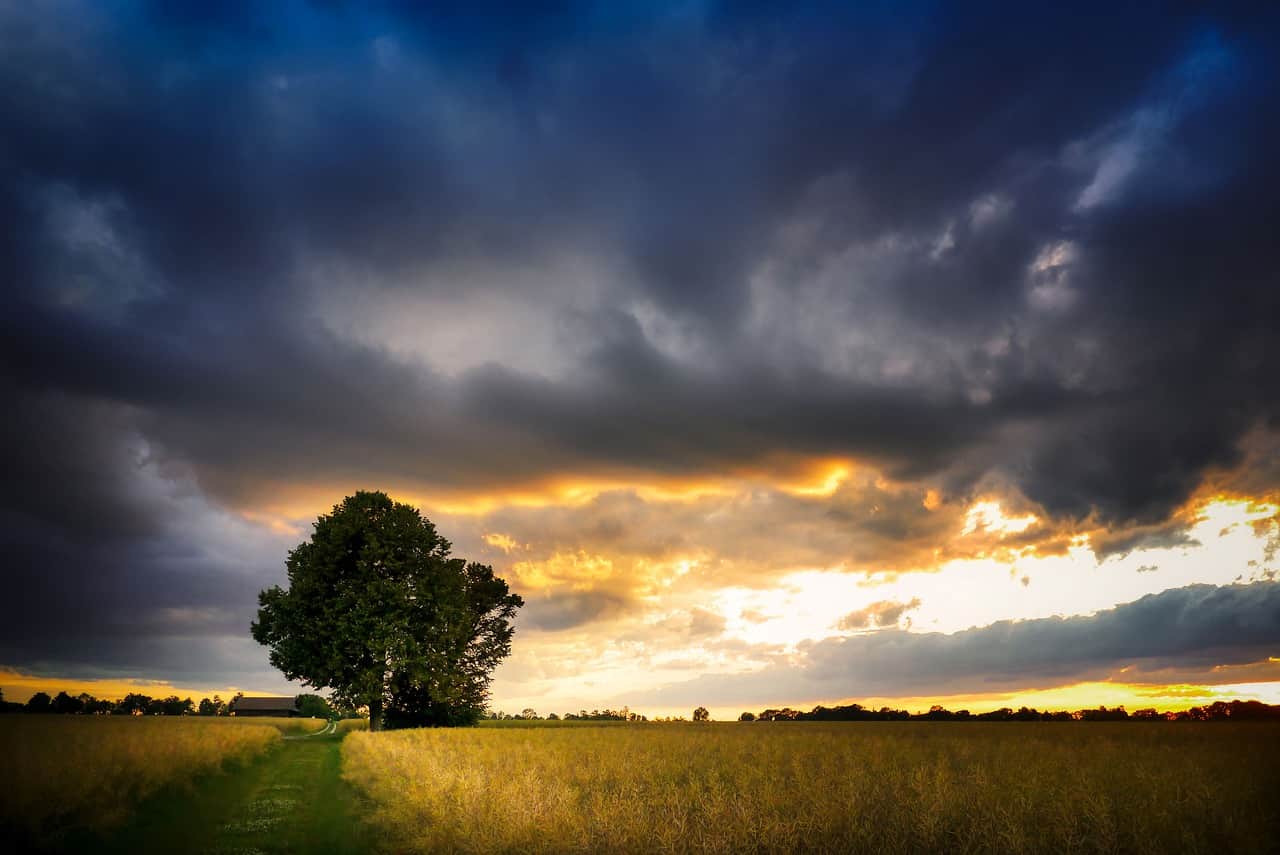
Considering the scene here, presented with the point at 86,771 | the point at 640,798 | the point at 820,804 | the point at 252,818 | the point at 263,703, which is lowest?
the point at 263,703

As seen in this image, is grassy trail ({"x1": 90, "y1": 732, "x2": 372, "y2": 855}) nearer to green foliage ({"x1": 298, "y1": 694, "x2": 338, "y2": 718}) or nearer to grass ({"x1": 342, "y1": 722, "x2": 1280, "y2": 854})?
grass ({"x1": 342, "y1": 722, "x2": 1280, "y2": 854})

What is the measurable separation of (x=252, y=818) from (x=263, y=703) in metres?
165

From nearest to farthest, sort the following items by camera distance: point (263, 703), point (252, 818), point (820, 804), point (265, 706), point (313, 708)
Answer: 1. point (820, 804)
2. point (252, 818)
3. point (313, 708)
4. point (265, 706)
5. point (263, 703)

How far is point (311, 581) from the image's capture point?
41.4 meters

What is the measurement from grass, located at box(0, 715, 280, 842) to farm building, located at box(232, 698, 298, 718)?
144196mm

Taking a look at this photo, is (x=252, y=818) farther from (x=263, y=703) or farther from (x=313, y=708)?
(x=263, y=703)

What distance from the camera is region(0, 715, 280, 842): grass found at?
46.7 ft

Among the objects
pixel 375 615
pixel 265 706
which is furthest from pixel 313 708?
pixel 375 615

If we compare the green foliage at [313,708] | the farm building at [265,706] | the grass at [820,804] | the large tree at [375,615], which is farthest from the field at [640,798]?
the farm building at [265,706]

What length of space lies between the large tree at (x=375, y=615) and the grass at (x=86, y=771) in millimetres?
12391

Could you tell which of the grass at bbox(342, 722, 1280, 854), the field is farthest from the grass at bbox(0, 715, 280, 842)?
the grass at bbox(342, 722, 1280, 854)

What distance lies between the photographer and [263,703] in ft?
493

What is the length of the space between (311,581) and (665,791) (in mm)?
35626

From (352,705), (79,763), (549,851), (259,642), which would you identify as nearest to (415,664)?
(352,705)
